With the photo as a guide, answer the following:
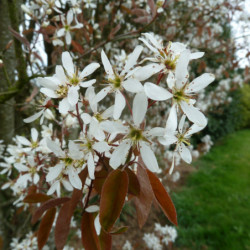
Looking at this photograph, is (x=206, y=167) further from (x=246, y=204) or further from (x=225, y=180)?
(x=246, y=204)

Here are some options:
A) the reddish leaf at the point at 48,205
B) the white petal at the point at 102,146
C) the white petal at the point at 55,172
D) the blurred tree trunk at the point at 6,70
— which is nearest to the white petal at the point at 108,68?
the white petal at the point at 102,146

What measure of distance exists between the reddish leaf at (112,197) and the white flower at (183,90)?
22 cm

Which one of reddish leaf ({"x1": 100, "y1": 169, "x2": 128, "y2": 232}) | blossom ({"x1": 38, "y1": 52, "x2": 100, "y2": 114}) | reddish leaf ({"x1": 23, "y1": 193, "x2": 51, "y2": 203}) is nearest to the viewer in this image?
reddish leaf ({"x1": 100, "y1": 169, "x2": 128, "y2": 232})

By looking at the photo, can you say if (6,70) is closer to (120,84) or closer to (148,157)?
(120,84)

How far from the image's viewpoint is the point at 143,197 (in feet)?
2.03

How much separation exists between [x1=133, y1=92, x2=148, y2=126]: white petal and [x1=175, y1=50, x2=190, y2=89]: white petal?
4.8 inches

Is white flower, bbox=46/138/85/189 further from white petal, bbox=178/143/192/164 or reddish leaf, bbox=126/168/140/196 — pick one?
white petal, bbox=178/143/192/164

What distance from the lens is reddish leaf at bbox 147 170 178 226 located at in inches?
24.3

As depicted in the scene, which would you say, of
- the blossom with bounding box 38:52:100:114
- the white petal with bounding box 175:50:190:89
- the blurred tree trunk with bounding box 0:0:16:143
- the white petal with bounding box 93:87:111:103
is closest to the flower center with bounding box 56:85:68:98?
the blossom with bounding box 38:52:100:114

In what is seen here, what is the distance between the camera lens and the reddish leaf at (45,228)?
750 mm

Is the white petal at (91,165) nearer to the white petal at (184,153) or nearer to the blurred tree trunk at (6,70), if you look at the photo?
the white petal at (184,153)

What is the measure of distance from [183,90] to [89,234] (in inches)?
19.9

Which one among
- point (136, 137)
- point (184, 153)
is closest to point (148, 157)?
point (136, 137)

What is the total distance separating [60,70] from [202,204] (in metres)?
3.57
